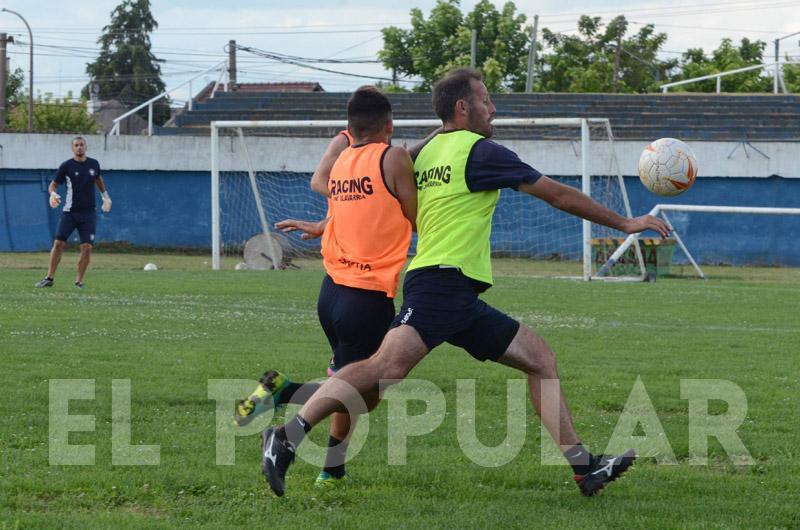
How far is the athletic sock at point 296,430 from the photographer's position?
509 cm

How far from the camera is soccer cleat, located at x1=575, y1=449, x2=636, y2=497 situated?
211 inches

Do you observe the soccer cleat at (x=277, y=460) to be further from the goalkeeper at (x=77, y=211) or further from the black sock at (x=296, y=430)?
the goalkeeper at (x=77, y=211)

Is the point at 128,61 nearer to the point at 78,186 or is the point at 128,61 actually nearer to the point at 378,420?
the point at 78,186

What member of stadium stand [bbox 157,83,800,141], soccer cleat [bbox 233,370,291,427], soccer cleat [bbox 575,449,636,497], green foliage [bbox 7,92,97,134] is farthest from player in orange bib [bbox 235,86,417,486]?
green foliage [bbox 7,92,97,134]

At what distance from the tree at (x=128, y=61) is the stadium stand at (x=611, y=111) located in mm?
44713

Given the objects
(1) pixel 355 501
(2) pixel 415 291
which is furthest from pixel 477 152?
(1) pixel 355 501

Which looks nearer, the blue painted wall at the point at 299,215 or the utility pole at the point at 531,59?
the blue painted wall at the point at 299,215

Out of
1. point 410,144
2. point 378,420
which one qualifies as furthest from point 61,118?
point 378,420

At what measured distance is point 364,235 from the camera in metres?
5.46

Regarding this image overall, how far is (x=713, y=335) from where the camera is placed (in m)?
12.3

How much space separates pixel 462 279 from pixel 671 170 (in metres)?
2.73

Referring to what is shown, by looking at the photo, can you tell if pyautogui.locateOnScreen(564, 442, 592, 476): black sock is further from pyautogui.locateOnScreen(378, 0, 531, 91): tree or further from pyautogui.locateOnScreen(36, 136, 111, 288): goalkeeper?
pyautogui.locateOnScreen(378, 0, 531, 91): tree

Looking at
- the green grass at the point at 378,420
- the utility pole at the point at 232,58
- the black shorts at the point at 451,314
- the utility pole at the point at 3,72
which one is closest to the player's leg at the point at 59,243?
the green grass at the point at 378,420

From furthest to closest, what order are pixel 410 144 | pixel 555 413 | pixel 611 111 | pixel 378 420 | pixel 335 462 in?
1. pixel 611 111
2. pixel 410 144
3. pixel 378 420
4. pixel 335 462
5. pixel 555 413
